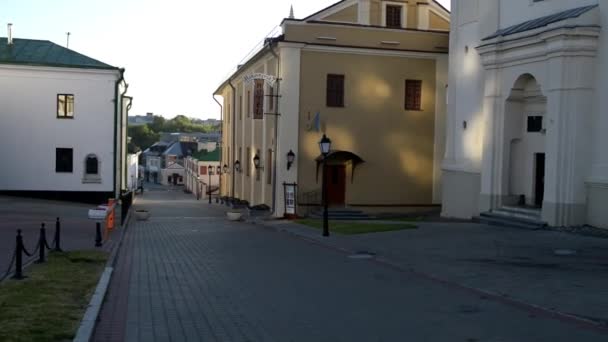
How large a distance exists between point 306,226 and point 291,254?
26.6 feet

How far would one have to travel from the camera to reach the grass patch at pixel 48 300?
7.41m

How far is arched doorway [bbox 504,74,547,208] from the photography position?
22.0m

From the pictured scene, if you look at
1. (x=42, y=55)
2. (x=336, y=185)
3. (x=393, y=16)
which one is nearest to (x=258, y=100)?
(x=336, y=185)

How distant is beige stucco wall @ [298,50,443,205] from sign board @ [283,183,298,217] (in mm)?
890

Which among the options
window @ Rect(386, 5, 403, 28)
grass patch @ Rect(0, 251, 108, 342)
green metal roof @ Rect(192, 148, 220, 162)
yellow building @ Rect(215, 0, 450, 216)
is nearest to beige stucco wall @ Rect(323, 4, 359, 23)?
yellow building @ Rect(215, 0, 450, 216)

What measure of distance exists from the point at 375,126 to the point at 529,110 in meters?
10.2

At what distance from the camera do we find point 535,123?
22297mm

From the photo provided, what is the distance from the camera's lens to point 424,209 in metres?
32.4

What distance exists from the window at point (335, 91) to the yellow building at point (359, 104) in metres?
0.05

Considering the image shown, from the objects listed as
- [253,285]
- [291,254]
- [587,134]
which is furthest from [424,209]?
[253,285]

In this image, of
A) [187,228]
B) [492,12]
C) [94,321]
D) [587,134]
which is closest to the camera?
[94,321]

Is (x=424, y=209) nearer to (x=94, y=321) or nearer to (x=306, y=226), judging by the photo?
(x=306, y=226)

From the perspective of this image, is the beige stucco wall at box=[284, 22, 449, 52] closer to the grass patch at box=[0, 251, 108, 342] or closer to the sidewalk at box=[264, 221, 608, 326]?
the sidewalk at box=[264, 221, 608, 326]

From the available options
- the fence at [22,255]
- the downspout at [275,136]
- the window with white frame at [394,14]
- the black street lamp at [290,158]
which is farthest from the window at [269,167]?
the fence at [22,255]
